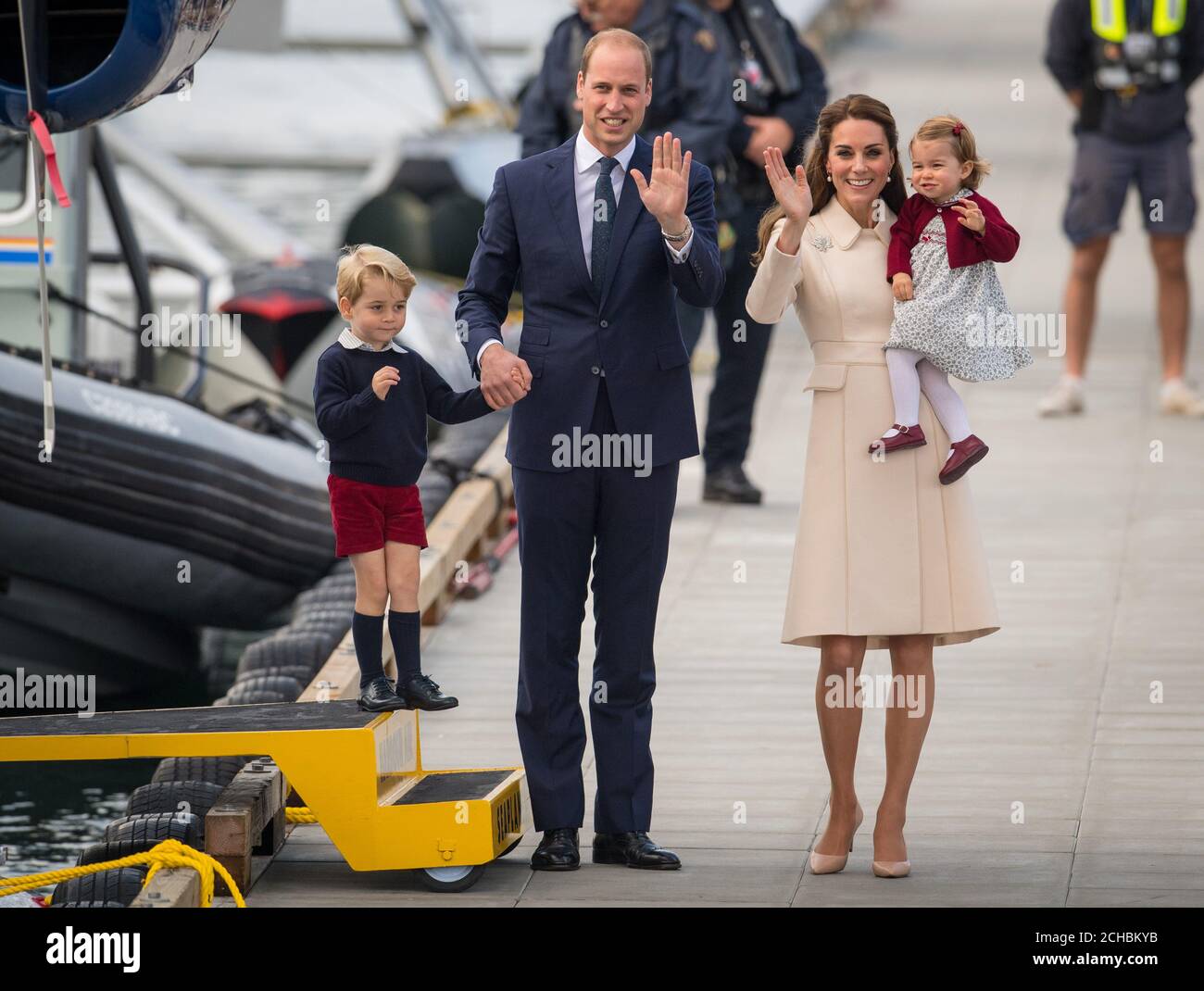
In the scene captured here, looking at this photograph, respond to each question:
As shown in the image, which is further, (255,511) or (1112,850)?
(255,511)

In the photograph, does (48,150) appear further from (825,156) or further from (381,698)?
(825,156)

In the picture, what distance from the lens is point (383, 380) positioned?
17.6ft

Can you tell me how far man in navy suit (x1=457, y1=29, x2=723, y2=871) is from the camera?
18.2 ft

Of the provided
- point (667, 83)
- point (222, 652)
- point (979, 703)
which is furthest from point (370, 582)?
point (222, 652)

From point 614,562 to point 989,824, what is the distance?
1300 millimetres

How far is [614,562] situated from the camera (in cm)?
568

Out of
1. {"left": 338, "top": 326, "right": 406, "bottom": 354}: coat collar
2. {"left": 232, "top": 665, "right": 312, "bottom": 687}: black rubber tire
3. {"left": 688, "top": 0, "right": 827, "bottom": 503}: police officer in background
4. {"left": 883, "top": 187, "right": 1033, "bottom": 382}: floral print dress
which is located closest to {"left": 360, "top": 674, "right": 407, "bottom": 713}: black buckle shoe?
{"left": 338, "top": 326, "right": 406, "bottom": 354}: coat collar

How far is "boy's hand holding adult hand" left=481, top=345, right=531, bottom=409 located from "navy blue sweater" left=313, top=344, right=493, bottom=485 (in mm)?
97

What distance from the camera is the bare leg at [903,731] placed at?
220 inches

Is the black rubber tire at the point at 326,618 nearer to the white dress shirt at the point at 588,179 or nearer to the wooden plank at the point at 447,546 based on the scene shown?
the wooden plank at the point at 447,546

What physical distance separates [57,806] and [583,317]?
3.41m

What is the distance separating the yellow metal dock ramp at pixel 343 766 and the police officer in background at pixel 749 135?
4.14 meters
